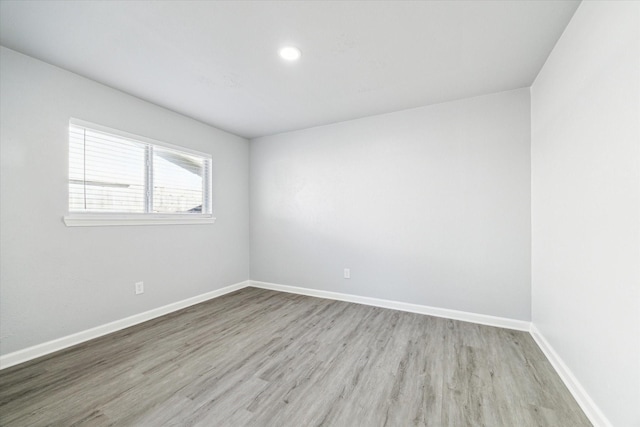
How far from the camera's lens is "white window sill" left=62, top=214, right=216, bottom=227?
2252 millimetres

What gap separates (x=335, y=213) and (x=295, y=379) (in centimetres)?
213

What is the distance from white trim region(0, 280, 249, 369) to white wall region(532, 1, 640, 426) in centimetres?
371

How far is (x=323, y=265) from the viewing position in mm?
3598

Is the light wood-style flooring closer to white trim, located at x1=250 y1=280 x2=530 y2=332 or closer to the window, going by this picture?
white trim, located at x1=250 y1=280 x2=530 y2=332

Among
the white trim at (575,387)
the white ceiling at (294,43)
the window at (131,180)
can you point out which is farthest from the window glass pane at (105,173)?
the white trim at (575,387)

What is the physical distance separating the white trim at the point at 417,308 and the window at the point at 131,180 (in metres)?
1.69

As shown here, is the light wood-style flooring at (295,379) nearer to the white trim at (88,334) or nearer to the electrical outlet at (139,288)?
the white trim at (88,334)

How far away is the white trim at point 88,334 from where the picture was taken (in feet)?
6.31

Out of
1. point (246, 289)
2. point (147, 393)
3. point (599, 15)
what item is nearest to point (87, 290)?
point (147, 393)

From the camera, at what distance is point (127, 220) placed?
2625 millimetres

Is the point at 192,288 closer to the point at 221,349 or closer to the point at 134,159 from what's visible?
the point at 221,349

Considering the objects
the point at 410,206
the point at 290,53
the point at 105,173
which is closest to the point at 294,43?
the point at 290,53

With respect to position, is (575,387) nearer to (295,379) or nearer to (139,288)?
(295,379)

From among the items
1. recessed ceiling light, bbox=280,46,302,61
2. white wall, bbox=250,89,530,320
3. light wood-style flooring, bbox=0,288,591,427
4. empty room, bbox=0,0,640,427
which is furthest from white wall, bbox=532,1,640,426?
recessed ceiling light, bbox=280,46,302,61
